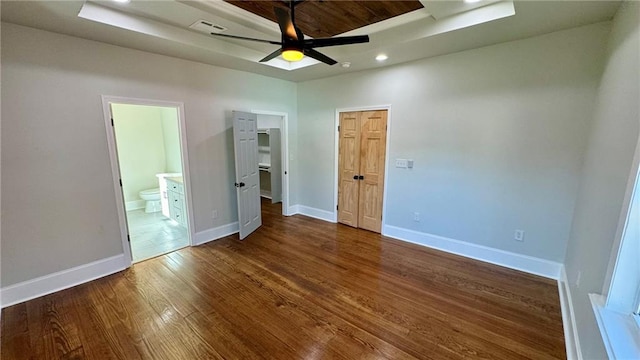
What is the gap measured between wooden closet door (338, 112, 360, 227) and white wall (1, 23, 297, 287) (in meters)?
2.54

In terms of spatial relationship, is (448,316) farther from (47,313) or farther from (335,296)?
(47,313)

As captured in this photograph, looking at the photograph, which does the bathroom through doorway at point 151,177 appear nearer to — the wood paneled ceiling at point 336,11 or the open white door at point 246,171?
the open white door at point 246,171

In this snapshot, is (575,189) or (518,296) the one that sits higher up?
(575,189)

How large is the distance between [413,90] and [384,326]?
10.2 ft

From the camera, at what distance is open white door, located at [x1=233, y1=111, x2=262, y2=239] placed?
3967 millimetres

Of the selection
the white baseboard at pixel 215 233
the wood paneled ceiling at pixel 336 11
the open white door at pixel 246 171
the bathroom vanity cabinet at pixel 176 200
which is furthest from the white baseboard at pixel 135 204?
the wood paneled ceiling at pixel 336 11

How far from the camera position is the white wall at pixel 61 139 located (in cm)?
242

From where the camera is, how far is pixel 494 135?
10.3ft

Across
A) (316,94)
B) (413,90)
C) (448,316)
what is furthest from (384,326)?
(316,94)

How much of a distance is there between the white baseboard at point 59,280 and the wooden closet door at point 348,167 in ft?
11.1

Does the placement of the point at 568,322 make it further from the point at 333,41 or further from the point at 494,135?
the point at 333,41

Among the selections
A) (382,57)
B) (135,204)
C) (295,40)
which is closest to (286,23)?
(295,40)

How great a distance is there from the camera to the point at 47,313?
2.37 metres

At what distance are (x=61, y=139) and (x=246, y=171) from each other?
2.20 metres
